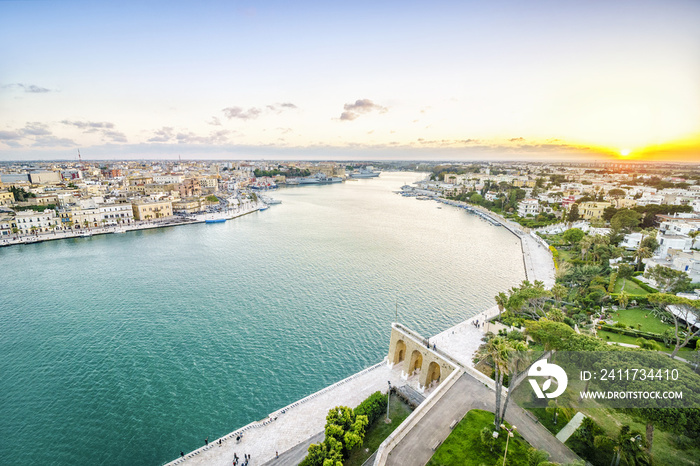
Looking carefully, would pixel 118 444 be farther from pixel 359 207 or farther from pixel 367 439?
pixel 359 207

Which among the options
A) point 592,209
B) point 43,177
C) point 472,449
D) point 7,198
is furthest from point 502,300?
point 43,177

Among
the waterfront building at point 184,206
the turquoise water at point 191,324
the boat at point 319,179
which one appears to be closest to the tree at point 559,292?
the turquoise water at point 191,324

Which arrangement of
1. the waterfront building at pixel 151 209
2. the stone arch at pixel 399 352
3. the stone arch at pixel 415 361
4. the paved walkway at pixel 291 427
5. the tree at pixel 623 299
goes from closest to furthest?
1. the paved walkway at pixel 291 427
2. the stone arch at pixel 415 361
3. the stone arch at pixel 399 352
4. the tree at pixel 623 299
5. the waterfront building at pixel 151 209

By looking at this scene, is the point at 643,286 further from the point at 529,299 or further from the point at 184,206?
the point at 184,206

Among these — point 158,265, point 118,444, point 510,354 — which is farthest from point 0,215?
point 510,354

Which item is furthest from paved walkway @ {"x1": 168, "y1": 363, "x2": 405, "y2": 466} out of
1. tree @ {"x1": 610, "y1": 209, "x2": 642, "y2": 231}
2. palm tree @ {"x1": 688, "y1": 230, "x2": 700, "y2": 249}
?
tree @ {"x1": 610, "y1": 209, "x2": 642, "y2": 231}

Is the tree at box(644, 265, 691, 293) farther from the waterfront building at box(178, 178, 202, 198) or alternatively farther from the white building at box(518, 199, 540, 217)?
the waterfront building at box(178, 178, 202, 198)

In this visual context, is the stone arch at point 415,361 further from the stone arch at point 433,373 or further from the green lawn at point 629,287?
the green lawn at point 629,287
